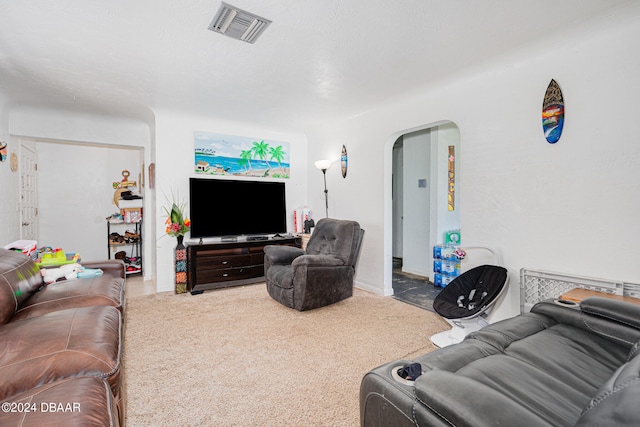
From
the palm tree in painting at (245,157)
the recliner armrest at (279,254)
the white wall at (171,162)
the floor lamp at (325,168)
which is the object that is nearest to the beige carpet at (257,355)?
the recliner armrest at (279,254)

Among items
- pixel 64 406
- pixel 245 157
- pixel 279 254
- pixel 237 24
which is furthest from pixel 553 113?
pixel 245 157

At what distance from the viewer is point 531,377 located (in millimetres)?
1096

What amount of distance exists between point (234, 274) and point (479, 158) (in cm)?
318

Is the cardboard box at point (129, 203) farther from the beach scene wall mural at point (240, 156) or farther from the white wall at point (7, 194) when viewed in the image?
the beach scene wall mural at point (240, 156)

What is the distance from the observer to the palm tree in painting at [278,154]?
4851 mm

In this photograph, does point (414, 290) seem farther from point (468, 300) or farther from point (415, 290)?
point (468, 300)

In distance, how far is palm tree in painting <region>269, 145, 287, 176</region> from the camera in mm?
4851

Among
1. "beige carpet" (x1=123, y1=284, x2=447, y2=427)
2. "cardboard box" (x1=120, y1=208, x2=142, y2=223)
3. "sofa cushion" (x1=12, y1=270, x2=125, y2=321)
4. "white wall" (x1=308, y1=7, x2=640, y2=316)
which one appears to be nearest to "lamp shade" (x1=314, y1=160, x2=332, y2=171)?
"white wall" (x1=308, y1=7, x2=640, y2=316)

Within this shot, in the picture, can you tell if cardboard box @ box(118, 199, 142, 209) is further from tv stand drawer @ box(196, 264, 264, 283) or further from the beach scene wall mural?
tv stand drawer @ box(196, 264, 264, 283)

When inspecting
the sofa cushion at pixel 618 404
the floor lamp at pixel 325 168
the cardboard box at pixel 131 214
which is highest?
the floor lamp at pixel 325 168

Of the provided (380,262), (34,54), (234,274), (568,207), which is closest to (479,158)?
(568,207)

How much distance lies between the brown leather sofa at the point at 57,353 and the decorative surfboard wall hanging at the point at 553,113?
A: 120 inches

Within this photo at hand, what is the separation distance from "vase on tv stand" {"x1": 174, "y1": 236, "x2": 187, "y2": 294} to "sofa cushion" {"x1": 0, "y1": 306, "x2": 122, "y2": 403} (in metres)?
2.28

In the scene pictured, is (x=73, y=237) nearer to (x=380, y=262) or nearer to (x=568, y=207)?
(x=380, y=262)
